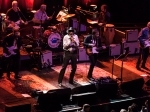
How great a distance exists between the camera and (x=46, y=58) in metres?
19.5

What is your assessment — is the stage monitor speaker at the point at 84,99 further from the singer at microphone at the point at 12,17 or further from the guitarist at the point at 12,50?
the singer at microphone at the point at 12,17

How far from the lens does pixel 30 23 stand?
21.2m

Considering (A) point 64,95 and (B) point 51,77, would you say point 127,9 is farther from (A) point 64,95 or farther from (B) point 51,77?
(A) point 64,95

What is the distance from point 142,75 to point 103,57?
2.62 meters

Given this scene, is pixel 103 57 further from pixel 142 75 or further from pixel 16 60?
pixel 16 60

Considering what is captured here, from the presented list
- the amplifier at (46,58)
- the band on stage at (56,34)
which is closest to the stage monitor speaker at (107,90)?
the band on stage at (56,34)

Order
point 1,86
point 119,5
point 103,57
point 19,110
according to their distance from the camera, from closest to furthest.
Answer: point 19,110 < point 1,86 < point 103,57 < point 119,5

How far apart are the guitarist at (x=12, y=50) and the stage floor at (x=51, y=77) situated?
494 mm

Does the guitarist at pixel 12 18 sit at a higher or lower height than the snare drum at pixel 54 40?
higher

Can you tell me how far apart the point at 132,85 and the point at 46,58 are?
4.29 m

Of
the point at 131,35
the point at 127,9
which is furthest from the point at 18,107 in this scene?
the point at 127,9

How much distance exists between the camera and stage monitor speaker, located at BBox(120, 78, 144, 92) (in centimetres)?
1648

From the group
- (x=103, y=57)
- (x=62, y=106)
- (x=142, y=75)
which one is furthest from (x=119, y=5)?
(x=62, y=106)

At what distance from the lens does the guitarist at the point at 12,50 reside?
1748cm
